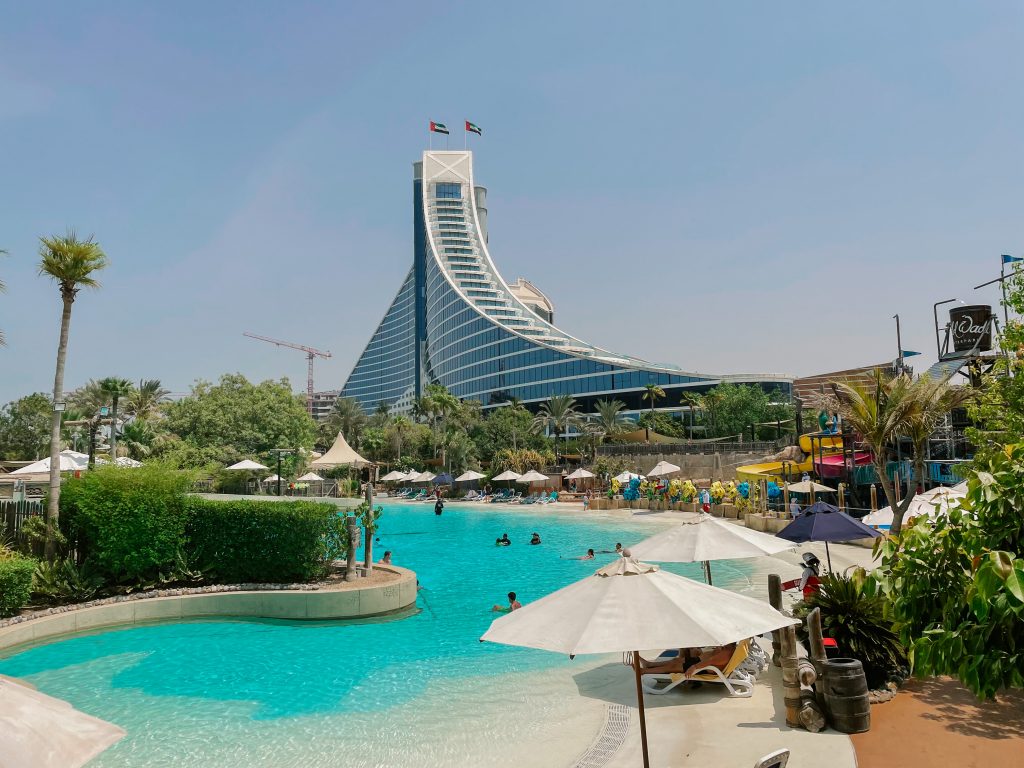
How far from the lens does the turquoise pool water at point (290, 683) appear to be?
777 cm

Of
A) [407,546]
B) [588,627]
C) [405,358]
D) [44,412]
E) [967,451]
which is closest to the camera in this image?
[588,627]

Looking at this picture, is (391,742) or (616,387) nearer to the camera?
(391,742)

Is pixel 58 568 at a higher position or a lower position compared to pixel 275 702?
higher

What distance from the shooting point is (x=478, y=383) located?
112m

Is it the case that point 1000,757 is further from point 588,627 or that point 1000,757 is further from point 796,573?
point 796,573

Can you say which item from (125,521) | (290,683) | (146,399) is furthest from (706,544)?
(146,399)

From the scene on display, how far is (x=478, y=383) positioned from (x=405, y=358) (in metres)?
56.0

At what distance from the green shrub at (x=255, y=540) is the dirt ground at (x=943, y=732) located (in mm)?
10699

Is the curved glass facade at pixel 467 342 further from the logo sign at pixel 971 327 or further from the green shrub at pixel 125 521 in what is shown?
the green shrub at pixel 125 521

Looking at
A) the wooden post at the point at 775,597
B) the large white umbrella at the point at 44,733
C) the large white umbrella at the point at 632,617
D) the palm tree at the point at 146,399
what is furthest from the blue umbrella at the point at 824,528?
the palm tree at the point at 146,399

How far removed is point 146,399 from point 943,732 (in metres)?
57.7

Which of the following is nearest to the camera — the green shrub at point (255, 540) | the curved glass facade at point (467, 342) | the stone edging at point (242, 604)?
the stone edging at point (242, 604)

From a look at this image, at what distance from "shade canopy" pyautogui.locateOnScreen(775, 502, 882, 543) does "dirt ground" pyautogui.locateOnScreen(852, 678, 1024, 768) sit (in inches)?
155

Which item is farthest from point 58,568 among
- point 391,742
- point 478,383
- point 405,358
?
point 405,358
